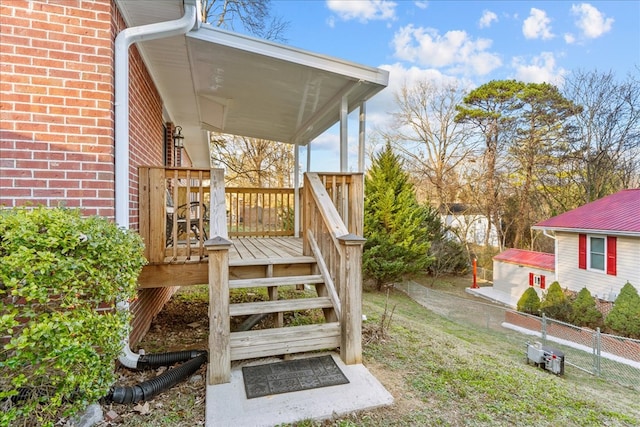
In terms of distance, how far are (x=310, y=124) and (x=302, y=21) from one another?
398 inches

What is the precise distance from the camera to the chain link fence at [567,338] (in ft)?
20.5

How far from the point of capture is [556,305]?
10156 mm

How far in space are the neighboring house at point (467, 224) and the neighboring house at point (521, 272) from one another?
4.38 m

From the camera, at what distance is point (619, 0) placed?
1453cm

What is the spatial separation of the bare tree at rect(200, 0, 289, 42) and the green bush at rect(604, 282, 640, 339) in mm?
14376

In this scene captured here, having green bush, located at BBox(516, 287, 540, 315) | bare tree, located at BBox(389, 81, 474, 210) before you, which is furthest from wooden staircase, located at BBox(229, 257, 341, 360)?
bare tree, located at BBox(389, 81, 474, 210)

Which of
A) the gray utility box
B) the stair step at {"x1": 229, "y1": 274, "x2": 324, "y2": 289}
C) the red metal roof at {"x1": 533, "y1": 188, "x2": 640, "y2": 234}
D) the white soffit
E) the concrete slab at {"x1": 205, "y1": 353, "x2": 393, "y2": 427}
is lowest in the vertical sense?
the gray utility box

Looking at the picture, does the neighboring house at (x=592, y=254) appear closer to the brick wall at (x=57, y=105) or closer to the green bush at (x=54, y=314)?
the green bush at (x=54, y=314)

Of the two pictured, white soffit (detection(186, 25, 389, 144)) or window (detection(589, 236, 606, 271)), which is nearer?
white soffit (detection(186, 25, 389, 144))

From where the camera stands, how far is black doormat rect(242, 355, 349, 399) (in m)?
2.61

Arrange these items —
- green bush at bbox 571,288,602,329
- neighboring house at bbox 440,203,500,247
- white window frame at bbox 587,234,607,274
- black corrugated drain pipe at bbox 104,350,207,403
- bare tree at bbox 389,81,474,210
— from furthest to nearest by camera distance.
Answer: bare tree at bbox 389,81,474,210, neighboring house at bbox 440,203,500,247, white window frame at bbox 587,234,607,274, green bush at bbox 571,288,602,329, black corrugated drain pipe at bbox 104,350,207,403

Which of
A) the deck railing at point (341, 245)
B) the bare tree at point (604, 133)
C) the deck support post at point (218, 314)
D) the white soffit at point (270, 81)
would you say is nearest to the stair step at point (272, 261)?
the deck railing at point (341, 245)

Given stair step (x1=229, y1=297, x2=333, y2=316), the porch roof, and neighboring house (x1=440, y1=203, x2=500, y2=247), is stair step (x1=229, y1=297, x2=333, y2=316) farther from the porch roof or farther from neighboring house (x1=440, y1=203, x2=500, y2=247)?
neighboring house (x1=440, y1=203, x2=500, y2=247)

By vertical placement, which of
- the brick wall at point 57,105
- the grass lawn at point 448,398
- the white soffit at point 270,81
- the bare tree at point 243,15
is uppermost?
the bare tree at point 243,15
